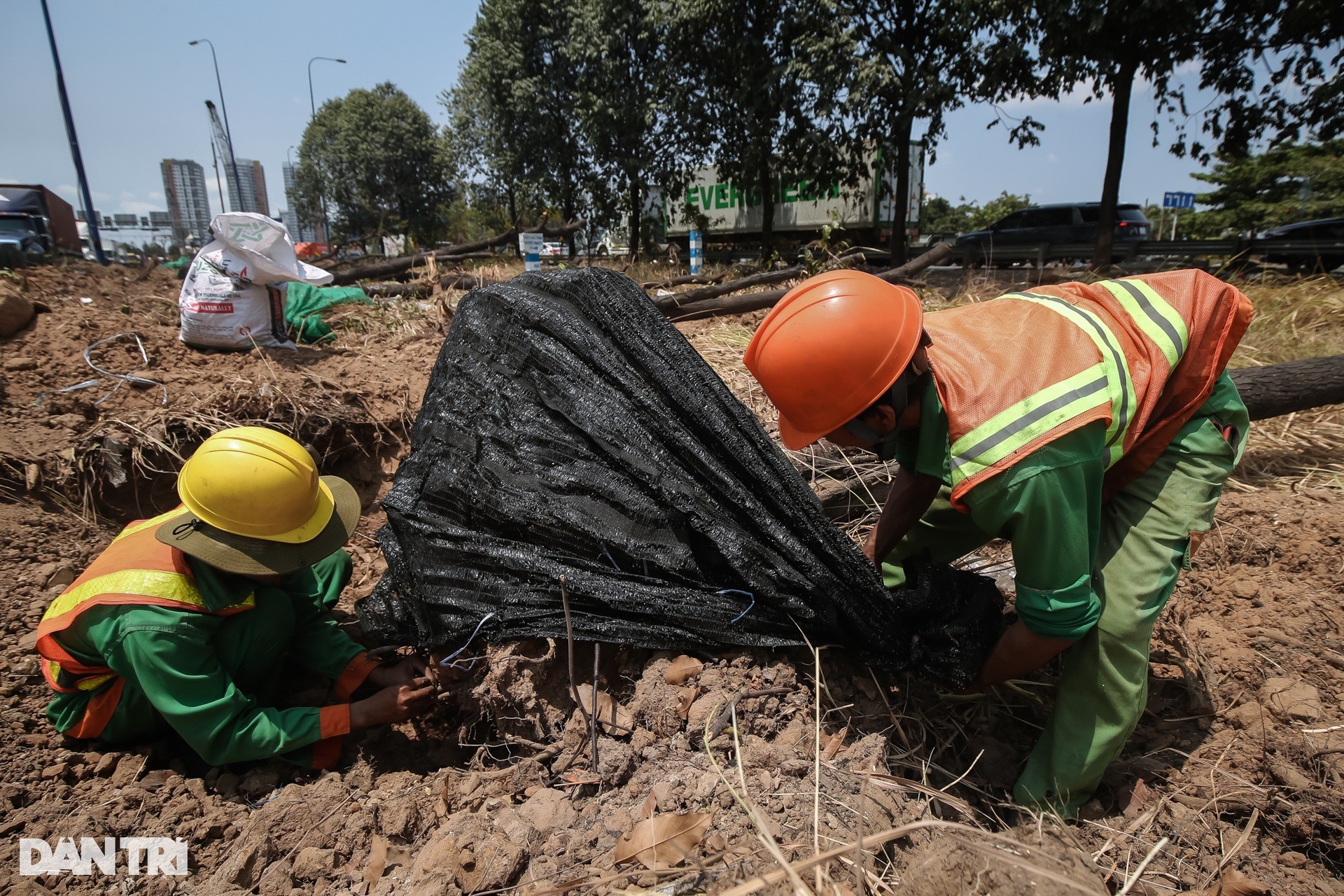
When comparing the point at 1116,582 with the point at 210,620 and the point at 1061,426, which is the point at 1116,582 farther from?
the point at 210,620

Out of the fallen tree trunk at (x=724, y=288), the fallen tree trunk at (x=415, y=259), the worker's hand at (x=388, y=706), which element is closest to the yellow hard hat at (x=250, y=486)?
the worker's hand at (x=388, y=706)

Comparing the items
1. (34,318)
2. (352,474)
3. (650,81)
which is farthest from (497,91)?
(352,474)

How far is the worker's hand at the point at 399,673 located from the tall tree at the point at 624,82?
1310 cm

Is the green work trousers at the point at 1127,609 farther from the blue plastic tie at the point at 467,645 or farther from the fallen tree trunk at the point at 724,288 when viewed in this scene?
the fallen tree trunk at the point at 724,288

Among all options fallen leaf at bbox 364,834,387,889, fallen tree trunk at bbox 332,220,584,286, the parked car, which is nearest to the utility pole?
fallen tree trunk at bbox 332,220,584,286

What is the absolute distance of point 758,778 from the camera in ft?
5.84

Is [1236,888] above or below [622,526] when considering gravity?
below

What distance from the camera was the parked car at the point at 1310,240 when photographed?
9080 millimetres

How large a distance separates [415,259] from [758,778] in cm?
850

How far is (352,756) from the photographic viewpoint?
7.69 ft

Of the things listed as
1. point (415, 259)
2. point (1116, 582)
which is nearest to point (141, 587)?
point (1116, 582)

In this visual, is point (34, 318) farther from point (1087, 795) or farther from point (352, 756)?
point (1087, 795)

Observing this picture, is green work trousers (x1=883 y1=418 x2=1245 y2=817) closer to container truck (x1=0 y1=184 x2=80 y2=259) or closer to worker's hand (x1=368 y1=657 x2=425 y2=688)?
worker's hand (x1=368 y1=657 x2=425 y2=688)

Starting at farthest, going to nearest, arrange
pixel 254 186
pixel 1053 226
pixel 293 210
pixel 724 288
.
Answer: pixel 254 186 < pixel 293 210 < pixel 1053 226 < pixel 724 288
